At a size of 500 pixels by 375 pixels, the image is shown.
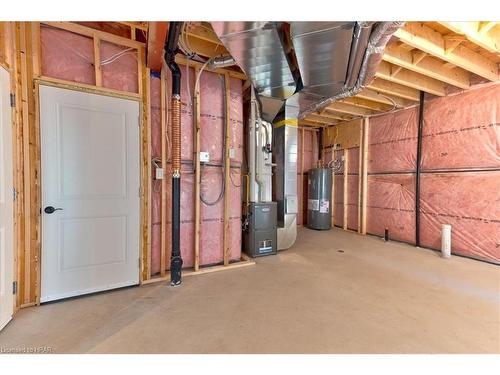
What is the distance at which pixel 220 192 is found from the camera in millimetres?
3178

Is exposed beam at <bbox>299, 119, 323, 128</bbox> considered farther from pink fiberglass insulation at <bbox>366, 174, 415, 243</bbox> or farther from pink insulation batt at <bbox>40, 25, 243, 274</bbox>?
pink insulation batt at <bbox>40, 25, 243, 274</bbox>

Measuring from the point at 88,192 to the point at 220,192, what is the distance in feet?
4.87

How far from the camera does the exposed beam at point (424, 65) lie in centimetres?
263

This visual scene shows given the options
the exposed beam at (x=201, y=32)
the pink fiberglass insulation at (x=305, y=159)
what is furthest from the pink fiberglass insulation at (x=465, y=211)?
the exposed beam at (x=201, y=32)

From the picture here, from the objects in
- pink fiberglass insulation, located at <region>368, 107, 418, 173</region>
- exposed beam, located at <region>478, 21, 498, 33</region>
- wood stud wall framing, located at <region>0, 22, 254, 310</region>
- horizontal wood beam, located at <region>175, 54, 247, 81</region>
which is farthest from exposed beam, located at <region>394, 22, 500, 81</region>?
wood stud wall framing, located at <region>0, 22, 254, 310</region>

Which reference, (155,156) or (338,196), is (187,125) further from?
(338,196)

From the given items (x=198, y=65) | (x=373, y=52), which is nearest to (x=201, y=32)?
(x=198, y=65)

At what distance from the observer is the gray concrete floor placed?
1586mm

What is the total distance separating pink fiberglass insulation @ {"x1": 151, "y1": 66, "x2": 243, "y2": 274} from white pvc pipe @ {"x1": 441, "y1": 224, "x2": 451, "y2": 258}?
3.09 meters

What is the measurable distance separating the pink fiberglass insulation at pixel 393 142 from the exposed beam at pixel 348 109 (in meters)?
0.24

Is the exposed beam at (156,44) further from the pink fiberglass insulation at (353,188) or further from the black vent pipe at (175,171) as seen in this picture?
the pink fiberglass insulation at (353,188)

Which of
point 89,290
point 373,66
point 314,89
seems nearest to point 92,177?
point 89,290

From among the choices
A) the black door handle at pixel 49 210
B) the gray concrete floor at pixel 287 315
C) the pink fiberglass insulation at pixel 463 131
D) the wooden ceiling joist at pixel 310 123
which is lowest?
the gray concrete floor at pixel 287 315

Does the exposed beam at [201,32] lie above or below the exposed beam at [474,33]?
above
